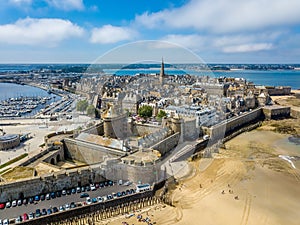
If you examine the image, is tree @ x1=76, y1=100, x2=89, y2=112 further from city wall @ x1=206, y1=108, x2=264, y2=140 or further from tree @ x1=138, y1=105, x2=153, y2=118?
city wall @ x1=206, y1=108, x2=264, y2=140

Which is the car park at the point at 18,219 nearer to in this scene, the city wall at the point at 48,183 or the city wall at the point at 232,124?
the city wall at the point at 48,183

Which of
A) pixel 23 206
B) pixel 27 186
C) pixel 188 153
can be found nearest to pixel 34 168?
pixel 27 186

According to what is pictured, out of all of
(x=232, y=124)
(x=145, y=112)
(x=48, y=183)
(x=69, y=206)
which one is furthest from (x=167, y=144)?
(x=232, y=124)

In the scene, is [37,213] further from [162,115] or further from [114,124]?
[162,115]

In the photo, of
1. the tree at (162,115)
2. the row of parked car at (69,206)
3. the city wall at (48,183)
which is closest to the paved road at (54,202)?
the row of parked car at (69,206)

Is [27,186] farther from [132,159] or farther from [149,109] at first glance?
[149,109]

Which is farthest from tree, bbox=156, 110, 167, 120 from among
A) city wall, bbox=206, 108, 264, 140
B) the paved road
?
the paved road
